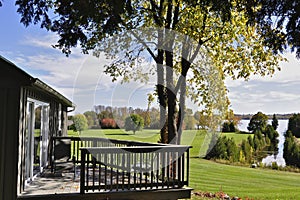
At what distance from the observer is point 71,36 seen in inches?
284

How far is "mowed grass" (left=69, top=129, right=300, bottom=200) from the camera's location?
11089 mm

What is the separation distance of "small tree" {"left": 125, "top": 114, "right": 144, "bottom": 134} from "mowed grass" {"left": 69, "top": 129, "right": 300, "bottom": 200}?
308 millimetres

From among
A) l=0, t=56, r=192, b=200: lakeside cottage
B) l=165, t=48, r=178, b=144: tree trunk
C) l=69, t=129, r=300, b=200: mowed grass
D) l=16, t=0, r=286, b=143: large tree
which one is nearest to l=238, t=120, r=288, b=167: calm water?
l=69, t=129, r=300, b=200: mowed grass

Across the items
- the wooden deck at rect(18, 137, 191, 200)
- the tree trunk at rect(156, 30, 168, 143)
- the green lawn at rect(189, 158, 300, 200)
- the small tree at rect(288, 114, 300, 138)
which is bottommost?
the green lawn at rect(189, 158, 300, 200)

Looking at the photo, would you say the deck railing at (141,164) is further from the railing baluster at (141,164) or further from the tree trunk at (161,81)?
the tree trunk at (161,81)

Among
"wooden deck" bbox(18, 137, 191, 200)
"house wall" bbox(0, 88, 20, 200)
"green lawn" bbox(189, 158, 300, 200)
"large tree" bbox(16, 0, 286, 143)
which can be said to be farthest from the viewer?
"green lawn" bbox(189, 158, 300, 200)

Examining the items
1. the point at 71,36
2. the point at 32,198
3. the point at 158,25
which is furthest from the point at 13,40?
the point at 32,198

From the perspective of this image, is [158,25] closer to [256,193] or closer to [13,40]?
[256,193]

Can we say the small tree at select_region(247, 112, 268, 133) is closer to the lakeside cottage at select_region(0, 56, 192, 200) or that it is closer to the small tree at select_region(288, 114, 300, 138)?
the small tree at select_region(288, 114, 300, 138)

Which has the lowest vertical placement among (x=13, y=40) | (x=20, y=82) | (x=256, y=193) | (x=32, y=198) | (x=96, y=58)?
(x=256, y=193)

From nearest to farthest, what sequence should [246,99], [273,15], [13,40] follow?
[273,15] → [13,40] → [246,99]

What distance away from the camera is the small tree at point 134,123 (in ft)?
39.8

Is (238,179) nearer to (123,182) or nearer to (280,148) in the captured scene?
(280,148)

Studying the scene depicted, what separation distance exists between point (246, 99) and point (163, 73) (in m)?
7.08
